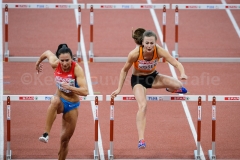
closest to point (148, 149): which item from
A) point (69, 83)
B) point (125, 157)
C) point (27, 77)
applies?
point (125, 157)

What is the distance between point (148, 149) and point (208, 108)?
188 centimetres

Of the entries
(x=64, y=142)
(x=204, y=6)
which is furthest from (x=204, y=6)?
(x=64, y=142)

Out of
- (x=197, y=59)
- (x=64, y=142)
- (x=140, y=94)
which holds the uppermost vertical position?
(x=197, y=59)

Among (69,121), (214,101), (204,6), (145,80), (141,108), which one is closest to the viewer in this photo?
(69,121)

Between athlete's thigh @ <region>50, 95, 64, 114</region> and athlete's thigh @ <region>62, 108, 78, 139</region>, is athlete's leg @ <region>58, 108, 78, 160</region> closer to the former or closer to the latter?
athlete's thigh @ <region>62, 108, 78, 139</region>

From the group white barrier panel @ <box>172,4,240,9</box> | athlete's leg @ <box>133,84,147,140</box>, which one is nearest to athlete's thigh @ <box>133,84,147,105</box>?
athlete's leg @ <box>133,84,147,140</box>

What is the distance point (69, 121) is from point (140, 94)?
3.33 ft

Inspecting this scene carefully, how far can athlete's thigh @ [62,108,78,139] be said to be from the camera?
31.4 feet

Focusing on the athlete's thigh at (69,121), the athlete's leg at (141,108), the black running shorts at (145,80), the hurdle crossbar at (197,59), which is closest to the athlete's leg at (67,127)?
the athlete's thigh at (69,121)

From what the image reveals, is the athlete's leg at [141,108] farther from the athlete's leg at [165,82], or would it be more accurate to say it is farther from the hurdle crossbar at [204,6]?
the hurdle crossbar at [204,6]

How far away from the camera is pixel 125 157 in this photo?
35.2 ft

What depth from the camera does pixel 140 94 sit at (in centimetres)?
987

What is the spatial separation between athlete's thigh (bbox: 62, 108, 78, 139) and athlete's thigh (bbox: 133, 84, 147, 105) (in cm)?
85

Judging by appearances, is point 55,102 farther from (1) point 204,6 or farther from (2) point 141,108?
(1) point 204,6
